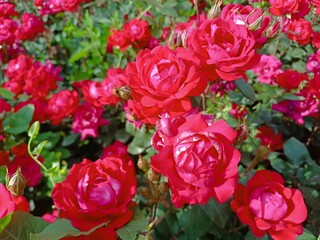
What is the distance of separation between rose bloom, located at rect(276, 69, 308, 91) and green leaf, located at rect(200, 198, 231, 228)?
47 centimetres

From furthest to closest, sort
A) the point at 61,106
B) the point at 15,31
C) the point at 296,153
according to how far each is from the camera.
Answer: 1. the point at 61,106
2. the point at 15,31
3. the point at 296,153

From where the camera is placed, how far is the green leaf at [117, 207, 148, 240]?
2.24 ft

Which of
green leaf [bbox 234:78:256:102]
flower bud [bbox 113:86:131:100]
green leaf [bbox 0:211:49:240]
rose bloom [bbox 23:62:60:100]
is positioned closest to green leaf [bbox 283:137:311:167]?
green leaf [bbox 234:78:256:102]

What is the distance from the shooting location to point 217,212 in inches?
41.7

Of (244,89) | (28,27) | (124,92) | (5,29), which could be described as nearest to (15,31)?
(5,29)

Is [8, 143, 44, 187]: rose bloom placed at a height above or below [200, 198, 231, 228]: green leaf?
below

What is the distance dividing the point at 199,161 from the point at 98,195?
0.17 meters

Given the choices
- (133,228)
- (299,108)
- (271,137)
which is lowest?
(271,137)

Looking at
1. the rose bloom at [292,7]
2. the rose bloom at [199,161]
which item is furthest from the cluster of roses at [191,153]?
the rose bloom at [292,7]

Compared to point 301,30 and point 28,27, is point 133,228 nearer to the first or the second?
point 301,30

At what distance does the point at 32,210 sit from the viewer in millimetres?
1490

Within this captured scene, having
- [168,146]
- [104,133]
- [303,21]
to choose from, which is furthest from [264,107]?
[168,146]

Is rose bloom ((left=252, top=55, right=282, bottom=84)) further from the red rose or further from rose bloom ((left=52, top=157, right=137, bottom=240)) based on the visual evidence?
rose bloom ((left=52, top=157, right=137, bottom=240))

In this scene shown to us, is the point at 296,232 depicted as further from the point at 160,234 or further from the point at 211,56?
the point at 160,234
